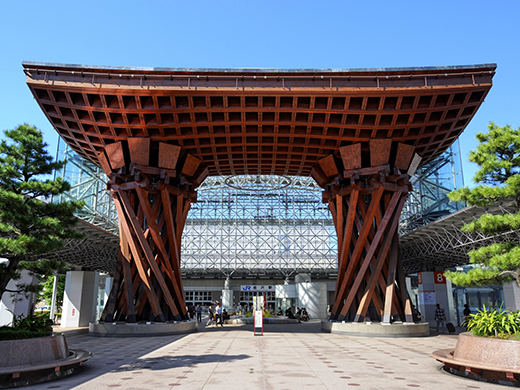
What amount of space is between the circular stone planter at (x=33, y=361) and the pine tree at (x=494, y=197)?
10.2 metres

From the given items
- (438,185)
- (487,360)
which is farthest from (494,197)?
(438,185)

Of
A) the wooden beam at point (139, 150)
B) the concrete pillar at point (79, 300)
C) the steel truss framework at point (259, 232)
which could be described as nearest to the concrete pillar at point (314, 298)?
the concrete pillar at point (79, 300)

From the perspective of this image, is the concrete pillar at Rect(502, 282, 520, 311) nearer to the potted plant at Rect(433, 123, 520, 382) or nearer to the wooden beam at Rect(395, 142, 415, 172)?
the wooden beam at Rect(395, 142, 415, 172)

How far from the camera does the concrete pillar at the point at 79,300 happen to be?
31.5 metres

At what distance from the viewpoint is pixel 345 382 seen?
852 centimetres

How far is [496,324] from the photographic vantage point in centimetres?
979

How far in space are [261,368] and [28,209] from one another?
7.37 m

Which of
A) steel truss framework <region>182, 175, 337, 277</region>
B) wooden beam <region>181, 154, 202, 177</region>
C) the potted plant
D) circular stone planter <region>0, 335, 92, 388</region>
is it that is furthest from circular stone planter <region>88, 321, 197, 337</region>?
steel truss framework <region>182, 175, 337, 277</region>

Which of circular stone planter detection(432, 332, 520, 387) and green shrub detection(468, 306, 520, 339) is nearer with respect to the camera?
circular stone planter detection(432, 332, 520, 387)

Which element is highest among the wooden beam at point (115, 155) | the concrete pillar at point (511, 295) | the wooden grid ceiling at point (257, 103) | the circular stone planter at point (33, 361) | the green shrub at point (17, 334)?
the wooden grid ceiling at point (257, 103)

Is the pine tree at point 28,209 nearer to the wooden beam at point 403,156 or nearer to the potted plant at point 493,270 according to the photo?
the potted plant at point 493,270

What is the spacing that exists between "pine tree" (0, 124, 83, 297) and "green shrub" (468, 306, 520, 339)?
11.1 m

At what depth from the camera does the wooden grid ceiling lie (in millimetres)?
18922

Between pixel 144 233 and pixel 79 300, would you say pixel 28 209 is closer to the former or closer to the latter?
pixel 144 233
